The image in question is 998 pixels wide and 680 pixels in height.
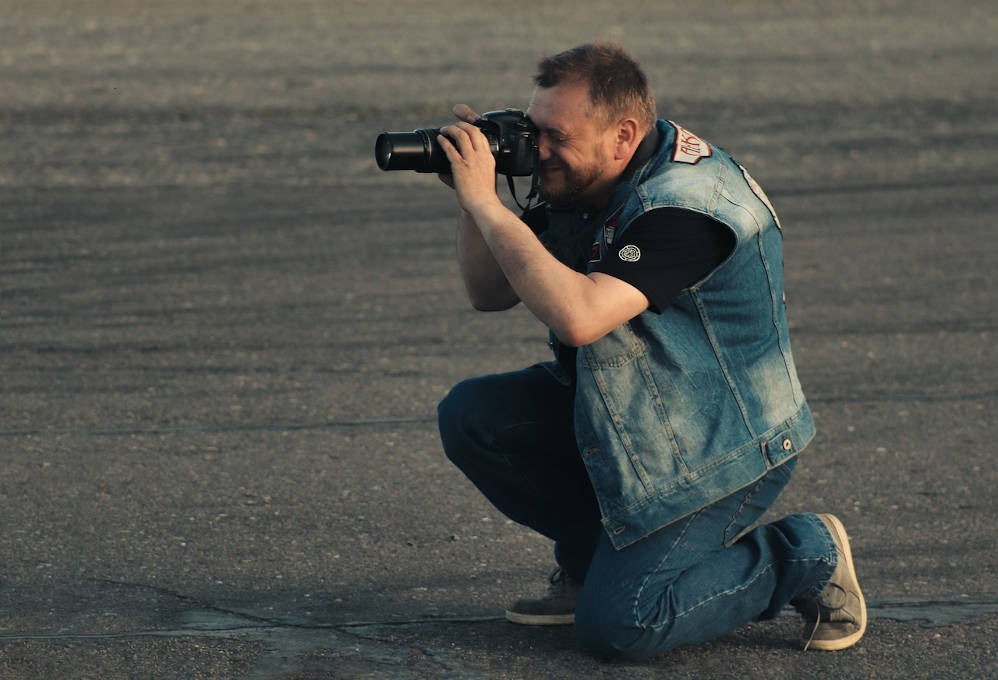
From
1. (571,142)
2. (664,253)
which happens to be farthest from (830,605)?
(571,142)

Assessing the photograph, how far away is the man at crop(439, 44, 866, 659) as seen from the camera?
3182 millimetres

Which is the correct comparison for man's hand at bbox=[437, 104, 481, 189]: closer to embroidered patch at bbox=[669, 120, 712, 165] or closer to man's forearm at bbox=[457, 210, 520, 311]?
man's forearm at bbox=[457, 210, 520, 311]

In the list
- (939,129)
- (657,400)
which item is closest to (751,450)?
(657,400)

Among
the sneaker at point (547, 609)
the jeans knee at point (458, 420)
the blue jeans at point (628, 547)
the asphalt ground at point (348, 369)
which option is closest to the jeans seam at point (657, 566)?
the blue jeans at point (628, 547)

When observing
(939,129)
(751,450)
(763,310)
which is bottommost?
(939,129)

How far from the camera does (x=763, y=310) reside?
333 centimetres

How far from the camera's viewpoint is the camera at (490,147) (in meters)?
3.29

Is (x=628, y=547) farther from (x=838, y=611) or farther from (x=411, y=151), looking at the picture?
(x=411, y=151)

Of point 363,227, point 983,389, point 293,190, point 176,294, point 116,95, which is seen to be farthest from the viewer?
point 116,95

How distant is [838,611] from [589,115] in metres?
1.30

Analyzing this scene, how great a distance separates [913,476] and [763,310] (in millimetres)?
1533

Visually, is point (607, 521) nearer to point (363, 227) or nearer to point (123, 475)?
point (123, 475)

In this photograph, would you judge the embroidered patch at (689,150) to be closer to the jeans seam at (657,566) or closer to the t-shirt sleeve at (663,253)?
the t-shirt sleeve at (663,253)

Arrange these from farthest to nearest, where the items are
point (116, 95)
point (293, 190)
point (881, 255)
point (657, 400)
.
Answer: point (116, 95)
point (293, 190)
point (881, 255)
point (657, 400)
